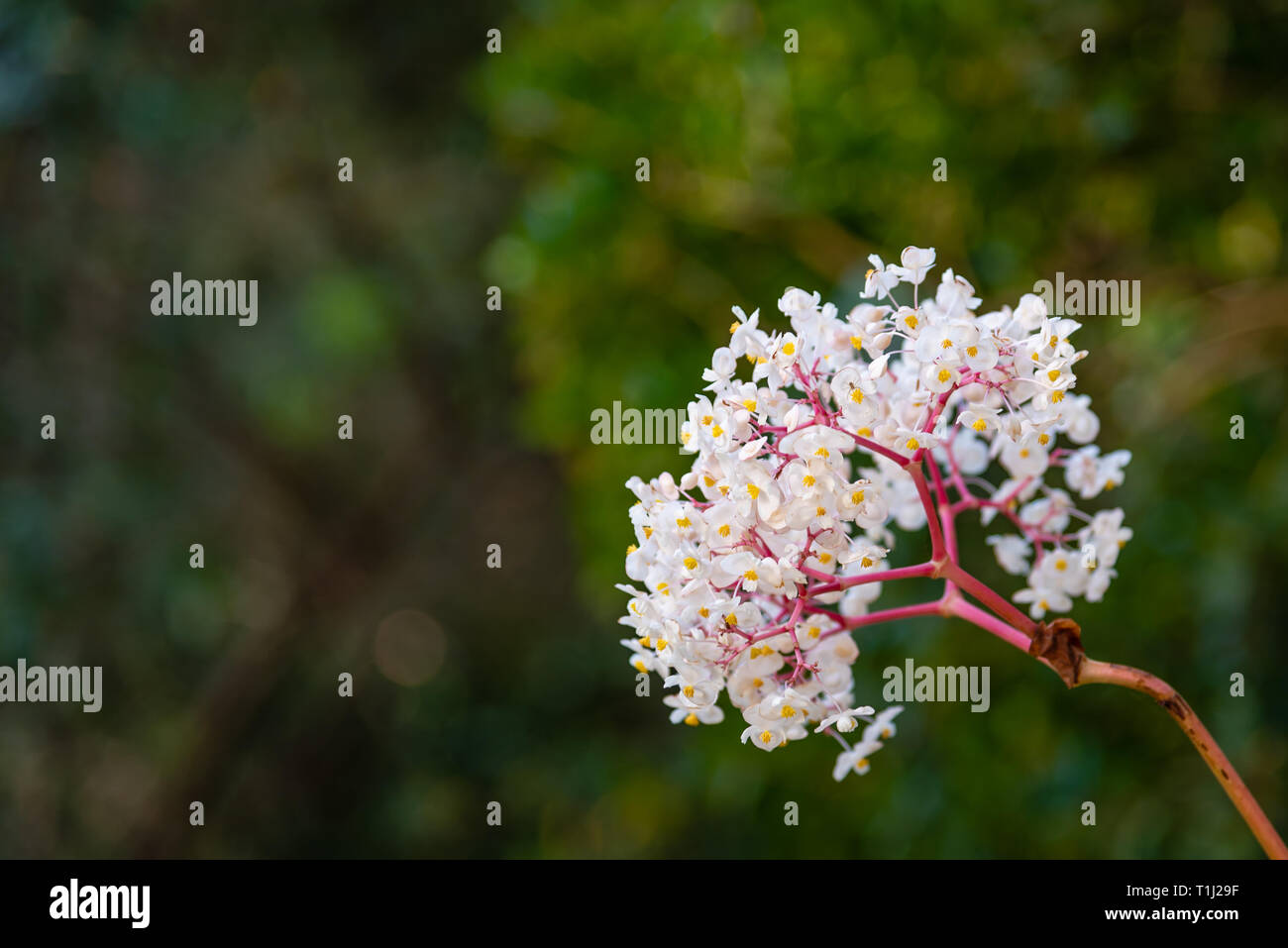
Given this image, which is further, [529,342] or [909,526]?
[529,342]

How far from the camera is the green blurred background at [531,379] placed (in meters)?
1.78

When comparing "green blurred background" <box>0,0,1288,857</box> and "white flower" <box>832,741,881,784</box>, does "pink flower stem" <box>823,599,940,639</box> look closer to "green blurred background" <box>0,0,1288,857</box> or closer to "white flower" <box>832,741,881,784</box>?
"white flower" <box>832,741,881,784</box>

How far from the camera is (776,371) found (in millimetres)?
735

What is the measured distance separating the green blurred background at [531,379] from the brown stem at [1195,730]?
3.39 feet

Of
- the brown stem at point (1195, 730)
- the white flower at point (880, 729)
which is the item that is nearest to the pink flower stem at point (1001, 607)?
the brown stem at point (1195, 730)

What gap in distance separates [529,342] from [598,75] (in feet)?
2.08

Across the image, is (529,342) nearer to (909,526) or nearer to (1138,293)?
(1138,293)

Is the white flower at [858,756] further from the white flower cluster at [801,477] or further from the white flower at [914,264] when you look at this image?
the white flower at [914,264]

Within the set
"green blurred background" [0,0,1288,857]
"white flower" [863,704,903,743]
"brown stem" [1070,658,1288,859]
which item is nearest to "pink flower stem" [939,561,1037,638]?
"brown stem" [1070,658,1288,859]

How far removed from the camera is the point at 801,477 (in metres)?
0.70

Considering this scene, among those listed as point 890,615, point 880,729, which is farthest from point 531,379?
point 890,615

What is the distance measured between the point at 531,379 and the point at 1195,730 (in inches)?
126
